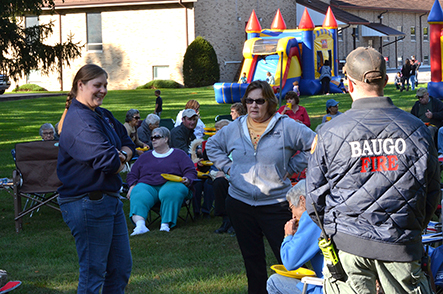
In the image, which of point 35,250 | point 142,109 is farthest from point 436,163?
point 142,109

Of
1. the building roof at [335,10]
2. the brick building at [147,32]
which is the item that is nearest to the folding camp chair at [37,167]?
the brick building at [147,32]

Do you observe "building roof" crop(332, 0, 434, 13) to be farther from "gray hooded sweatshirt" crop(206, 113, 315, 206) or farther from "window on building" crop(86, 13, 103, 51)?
"gray hooded sweatshirt" crop(206, 113, 315, 206)

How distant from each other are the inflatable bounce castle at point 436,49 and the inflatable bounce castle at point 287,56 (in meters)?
5.88

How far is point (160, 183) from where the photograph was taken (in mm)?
7191

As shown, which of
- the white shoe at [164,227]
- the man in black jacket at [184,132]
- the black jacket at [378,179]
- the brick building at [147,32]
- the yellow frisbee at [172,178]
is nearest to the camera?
the black jacket at [378,179]

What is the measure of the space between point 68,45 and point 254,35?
1014cm

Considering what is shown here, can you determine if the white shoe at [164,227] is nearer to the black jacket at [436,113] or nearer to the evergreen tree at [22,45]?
the black jacket at [436,113]

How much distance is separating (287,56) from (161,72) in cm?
1282

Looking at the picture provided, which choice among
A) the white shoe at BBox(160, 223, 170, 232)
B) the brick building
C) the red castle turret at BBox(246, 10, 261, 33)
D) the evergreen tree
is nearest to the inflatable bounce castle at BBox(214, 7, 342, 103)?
the red castle turret at BBox(246, 10, 261, 33)

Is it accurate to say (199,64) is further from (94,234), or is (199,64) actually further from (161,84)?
(94,234)

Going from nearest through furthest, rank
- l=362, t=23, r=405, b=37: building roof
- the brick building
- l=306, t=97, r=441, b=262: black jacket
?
l=306, t=97, r=441, b=262: black jacket, the brick building, l=362, t=23, r=405, b=37: building roof

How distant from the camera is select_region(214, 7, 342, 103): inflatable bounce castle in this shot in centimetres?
2353

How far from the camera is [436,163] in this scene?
2.47m

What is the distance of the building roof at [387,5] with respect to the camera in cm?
4669
